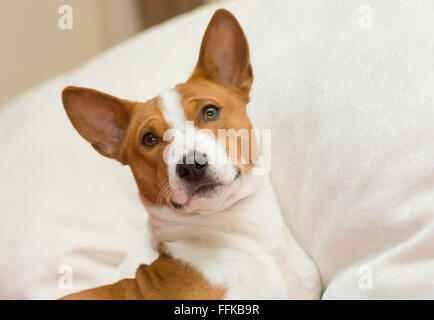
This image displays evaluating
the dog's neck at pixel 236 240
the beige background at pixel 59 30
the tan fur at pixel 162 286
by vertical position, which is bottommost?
the tan fur at pixel 162 286

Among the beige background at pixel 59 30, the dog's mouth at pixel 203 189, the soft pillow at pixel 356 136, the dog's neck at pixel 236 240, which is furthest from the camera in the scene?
the beige background at pixel 59 30

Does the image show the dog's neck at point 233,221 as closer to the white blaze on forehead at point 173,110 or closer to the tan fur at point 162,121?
the tan fur at point 162,121

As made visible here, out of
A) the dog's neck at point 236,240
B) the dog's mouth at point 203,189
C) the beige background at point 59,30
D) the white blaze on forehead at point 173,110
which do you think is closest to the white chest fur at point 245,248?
the dog's neck at point 236,240

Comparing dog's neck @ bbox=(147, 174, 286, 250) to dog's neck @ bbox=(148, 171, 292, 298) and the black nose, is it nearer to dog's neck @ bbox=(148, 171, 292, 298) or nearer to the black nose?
dog's neck @ bbox=(148, 171, 292, 298)

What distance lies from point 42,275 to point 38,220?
0.74 feet

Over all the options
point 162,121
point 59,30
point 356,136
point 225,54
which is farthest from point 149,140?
point 59,30

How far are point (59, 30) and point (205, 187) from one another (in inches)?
39.2

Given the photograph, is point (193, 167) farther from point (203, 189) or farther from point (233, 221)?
point (233, 221)

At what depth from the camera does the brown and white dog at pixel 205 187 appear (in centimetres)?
128

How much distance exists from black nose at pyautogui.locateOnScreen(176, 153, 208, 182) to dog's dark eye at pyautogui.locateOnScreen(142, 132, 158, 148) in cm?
15

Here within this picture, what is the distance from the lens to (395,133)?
116cm

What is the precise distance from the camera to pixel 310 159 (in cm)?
136
